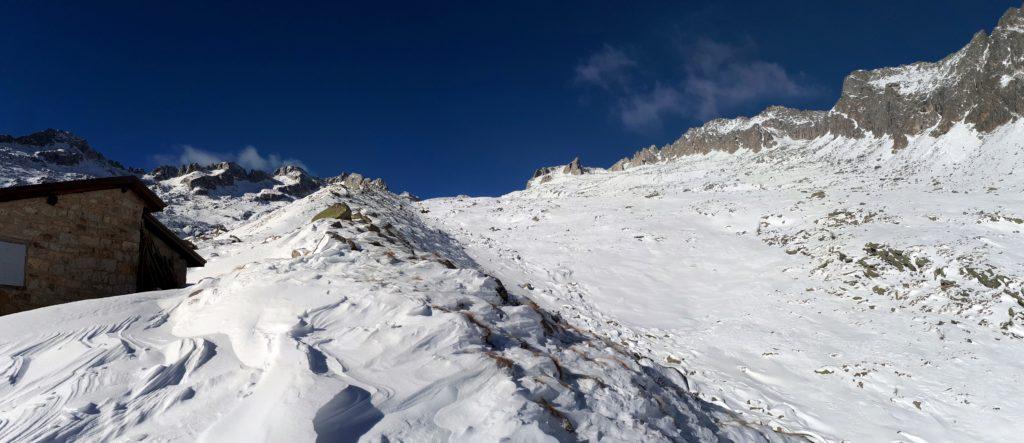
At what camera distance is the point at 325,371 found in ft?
20.3

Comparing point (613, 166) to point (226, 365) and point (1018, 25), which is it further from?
point (226, 365)

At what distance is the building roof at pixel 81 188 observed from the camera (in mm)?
11000

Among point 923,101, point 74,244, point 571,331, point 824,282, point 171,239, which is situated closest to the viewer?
point 571,331

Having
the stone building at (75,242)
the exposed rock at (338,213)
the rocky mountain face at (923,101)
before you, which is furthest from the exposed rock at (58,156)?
the rocky mountain face at (923,101)

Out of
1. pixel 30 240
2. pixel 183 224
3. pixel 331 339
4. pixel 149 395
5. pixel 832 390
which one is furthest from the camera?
pixel 183 224

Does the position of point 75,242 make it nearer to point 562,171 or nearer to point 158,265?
point 158,265

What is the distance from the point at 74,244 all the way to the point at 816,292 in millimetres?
25967

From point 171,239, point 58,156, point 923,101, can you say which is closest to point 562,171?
point 923,101

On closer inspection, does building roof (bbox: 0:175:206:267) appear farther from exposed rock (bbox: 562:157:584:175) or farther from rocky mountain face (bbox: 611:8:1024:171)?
exposed rock (bbox: 562:157:584:175)

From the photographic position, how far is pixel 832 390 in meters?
13.3

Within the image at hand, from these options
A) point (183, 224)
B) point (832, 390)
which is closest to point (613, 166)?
point (183, 224)

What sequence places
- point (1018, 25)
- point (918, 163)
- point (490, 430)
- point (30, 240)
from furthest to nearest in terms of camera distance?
1. point (1018, 25)
2. point (918, 163)
3. point (30, 240)
4. point (490, 430)

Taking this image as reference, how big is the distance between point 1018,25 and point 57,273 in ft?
319

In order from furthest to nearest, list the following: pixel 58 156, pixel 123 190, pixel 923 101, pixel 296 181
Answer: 1. pixel 296 181
2. pixel 58 156
3. pixel 923 101
4. pixel 123 190
